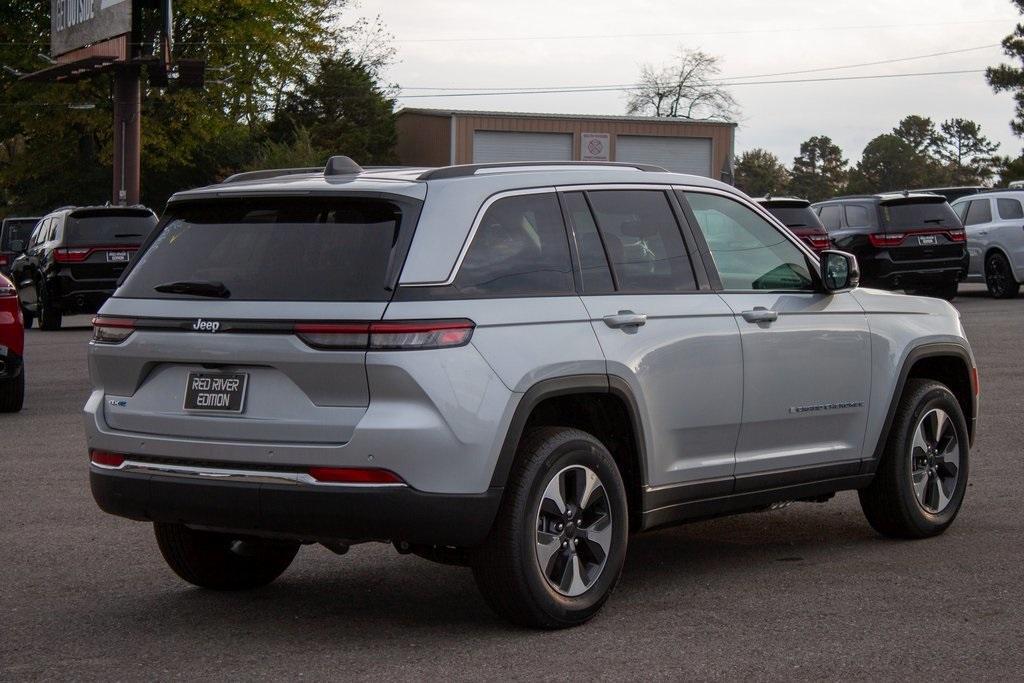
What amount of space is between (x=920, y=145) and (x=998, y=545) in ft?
502

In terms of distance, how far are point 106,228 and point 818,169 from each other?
14102 cm

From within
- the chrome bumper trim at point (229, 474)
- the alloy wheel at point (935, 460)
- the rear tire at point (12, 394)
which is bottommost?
the rear tire at point (12, 394)

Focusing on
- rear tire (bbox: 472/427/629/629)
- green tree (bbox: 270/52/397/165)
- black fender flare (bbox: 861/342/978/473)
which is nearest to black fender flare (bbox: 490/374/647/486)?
rear tire (bbox: 472/427/629/629)

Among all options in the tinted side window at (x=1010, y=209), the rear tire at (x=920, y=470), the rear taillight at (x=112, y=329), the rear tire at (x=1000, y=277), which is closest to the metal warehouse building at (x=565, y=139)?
the rear tire at (x=1000, y=277)

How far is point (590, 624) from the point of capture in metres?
6.00

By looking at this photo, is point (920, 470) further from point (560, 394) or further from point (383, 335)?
point (383, 335)

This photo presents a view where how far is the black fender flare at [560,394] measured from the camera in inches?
221

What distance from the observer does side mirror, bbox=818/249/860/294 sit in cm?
715

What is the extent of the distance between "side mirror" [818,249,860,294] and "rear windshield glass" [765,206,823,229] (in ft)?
59.3

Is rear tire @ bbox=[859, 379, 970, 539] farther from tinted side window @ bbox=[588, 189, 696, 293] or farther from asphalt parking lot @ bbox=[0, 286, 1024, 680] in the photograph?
tinted side window @ bbox=[588, 189, 696, 293]

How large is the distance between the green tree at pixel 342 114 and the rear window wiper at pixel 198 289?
7389cm

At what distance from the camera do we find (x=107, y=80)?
5181 cm

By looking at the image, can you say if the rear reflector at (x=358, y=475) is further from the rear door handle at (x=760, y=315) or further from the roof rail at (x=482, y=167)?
the rear door handle at (x=760, y=315)

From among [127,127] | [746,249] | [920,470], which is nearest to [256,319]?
[746,249]
